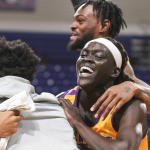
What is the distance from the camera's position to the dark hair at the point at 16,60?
152 centimetres

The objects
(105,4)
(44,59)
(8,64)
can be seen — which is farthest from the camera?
(44,59)

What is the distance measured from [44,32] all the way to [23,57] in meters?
5.54

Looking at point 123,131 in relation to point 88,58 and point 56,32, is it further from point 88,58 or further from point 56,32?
point 56,32

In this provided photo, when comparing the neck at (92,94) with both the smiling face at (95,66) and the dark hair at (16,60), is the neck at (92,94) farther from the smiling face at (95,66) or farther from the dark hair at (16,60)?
the dark hair at (16,60)

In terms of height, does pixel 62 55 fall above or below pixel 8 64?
below

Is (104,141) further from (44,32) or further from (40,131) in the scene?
(44,32)

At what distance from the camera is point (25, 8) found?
270 inches

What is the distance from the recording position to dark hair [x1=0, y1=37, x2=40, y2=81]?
152 cm

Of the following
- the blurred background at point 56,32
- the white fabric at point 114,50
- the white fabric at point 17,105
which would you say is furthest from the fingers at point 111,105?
the blurred background at point 56,32

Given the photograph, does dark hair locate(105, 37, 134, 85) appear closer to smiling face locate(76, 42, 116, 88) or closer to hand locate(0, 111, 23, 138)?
smiling face locate(76, 42, 116, 88)

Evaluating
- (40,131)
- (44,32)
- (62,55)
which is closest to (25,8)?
(44,32)

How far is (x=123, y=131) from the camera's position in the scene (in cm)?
136

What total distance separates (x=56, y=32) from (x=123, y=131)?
589 cm

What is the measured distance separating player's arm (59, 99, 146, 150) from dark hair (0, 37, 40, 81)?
0.35 meters
